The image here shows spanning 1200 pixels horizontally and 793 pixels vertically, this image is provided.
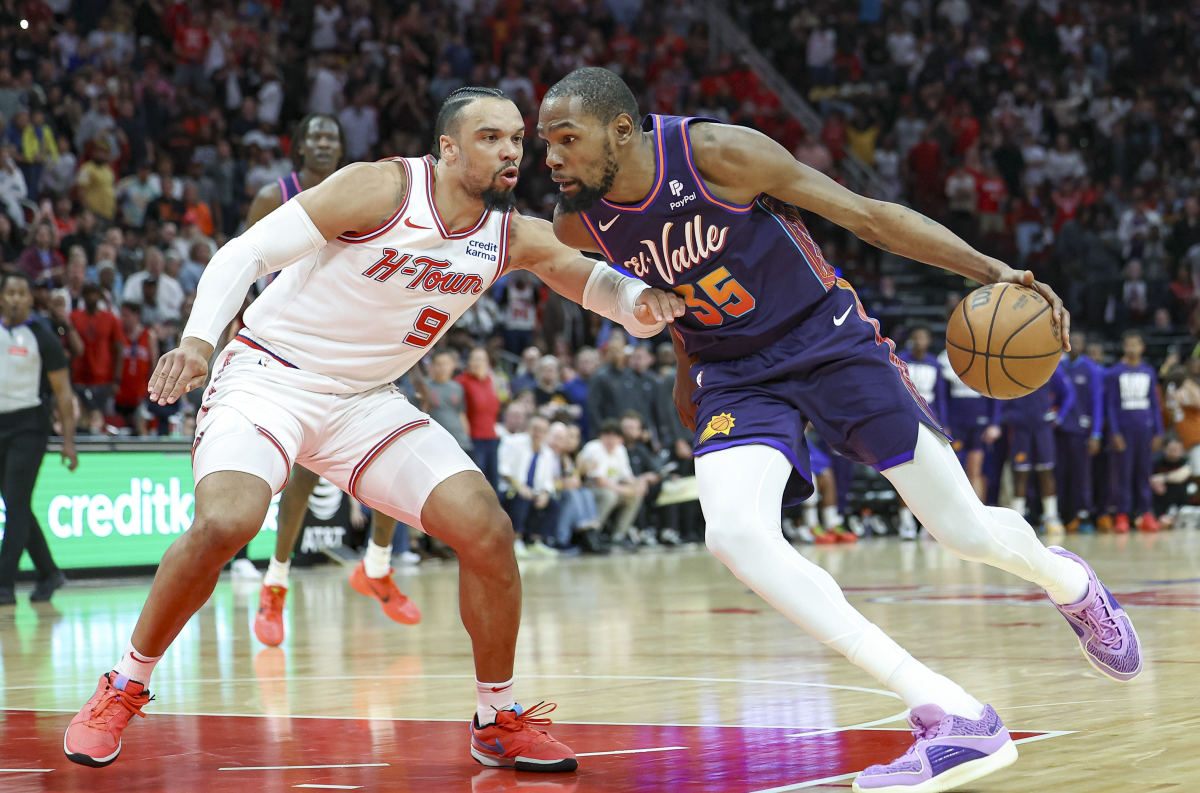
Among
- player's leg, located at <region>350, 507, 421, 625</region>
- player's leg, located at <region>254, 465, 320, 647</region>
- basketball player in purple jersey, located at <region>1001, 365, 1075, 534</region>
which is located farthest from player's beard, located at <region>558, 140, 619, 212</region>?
basketball player in purple jersey, located at <region>1001, 365, 1075, 534</region>

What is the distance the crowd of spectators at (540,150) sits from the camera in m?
13.5

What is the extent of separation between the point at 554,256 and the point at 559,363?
10680 mm

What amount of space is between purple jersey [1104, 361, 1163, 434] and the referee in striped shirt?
12.1 metres

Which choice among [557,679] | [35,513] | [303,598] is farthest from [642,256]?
[35,513]

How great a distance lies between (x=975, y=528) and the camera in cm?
405

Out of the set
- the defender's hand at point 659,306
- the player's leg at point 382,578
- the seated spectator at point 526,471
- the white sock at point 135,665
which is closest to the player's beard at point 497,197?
the defender's hand at point 659,306

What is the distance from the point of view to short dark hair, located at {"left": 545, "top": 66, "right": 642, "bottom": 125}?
4.02 m

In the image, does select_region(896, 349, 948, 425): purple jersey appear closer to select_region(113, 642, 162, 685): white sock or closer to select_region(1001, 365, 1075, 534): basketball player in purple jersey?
select_region(1001, 365, 1075, 534): basketball player in purple jersey

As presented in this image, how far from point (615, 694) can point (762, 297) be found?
1.93m

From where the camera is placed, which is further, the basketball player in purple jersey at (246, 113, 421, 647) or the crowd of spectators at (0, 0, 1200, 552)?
the crowd of spectators at (0, 0, 1200, 552)

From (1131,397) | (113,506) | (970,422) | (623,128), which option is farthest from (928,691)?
(1131,397)

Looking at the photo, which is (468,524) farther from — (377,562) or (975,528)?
(377,562)

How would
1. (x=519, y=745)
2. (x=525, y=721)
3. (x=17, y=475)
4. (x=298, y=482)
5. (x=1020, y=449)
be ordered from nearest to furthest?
(x=519, y=745) < (x=525, y=721) < (x=298, y=482) < (x=17, y=475) < (x=1020, y=449)

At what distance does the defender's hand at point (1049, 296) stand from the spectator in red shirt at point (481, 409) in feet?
31.3
